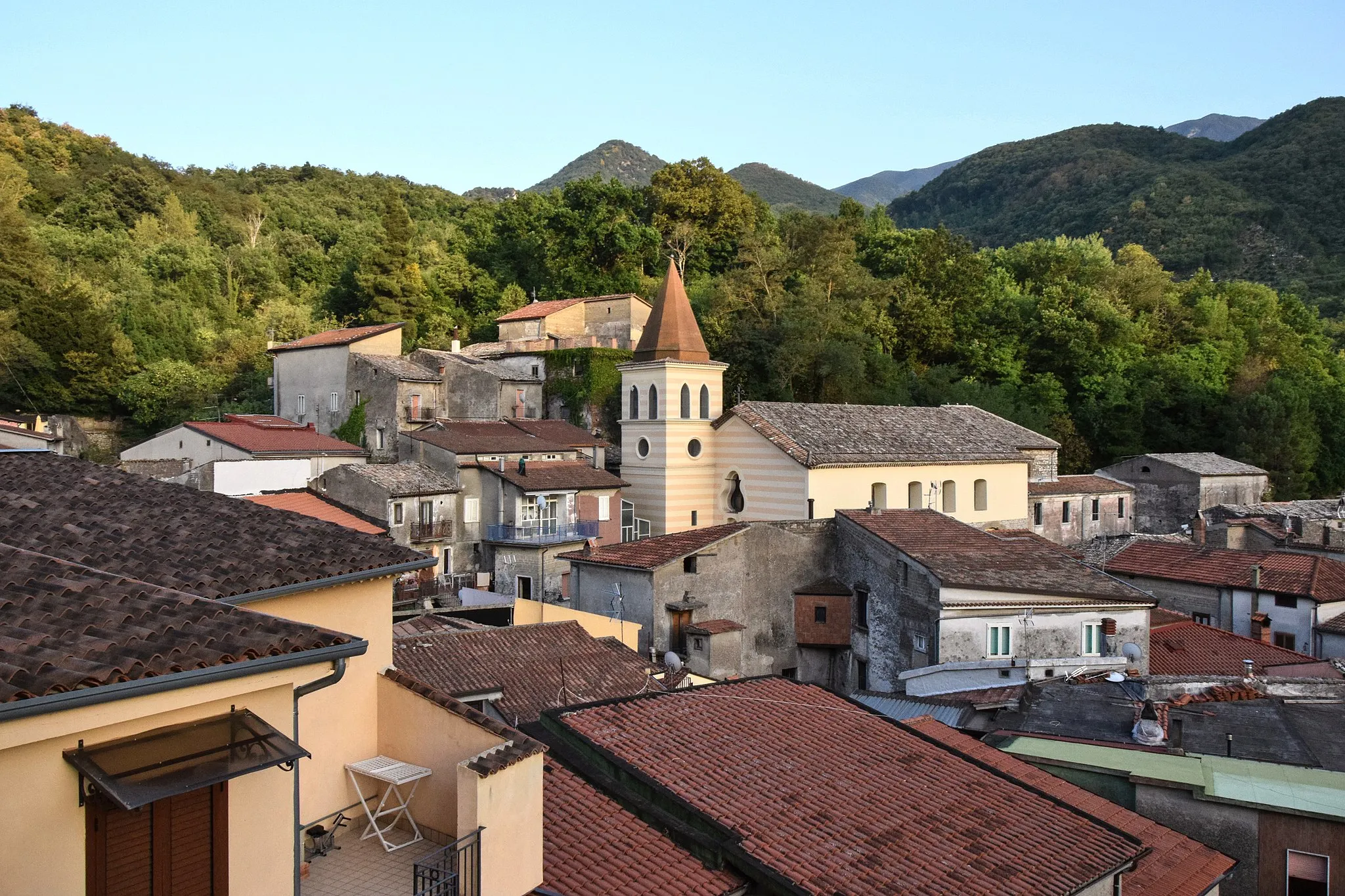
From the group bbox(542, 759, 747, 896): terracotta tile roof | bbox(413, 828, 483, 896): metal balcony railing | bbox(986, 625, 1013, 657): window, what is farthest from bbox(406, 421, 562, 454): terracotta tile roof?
bbox(413, 828, 483, 896): metal balcony railing

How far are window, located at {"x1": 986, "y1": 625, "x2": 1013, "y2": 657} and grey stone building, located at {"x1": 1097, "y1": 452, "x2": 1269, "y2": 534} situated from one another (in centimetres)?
2555

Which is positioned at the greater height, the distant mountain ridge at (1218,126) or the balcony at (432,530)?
the distant mountain ridge at (1218,126)

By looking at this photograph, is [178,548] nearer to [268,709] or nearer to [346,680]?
[346,680]

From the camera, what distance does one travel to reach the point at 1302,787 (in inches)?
510

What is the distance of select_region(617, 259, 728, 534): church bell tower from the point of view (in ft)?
121

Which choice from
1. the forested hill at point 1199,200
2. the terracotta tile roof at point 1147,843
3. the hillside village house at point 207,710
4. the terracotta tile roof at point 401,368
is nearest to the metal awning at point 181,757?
the hillside village house at point 207,710

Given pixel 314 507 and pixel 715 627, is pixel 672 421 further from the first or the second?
pixel 314 507

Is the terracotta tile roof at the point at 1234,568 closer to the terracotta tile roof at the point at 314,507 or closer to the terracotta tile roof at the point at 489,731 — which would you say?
the terracotta tile roof at the point at 314,507

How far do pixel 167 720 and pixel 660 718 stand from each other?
7.25 metres

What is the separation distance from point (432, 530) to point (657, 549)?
Answer: 10.0m

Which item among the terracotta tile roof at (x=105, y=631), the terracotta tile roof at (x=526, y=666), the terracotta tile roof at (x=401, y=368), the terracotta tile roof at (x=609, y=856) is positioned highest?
the terracotta tile roof at (x=401, y=368)

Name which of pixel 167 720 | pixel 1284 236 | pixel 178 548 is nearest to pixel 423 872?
pixel 167 720

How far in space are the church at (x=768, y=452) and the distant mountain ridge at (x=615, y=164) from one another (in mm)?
106365

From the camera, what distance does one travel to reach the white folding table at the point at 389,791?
751 centimetres
